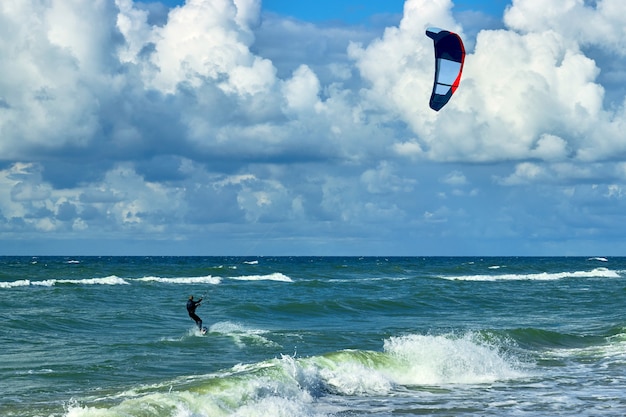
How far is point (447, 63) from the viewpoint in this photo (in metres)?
21.2

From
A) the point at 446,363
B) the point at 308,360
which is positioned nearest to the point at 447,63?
the point at 446,363

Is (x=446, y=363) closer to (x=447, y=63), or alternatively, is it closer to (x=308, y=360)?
(x=308, y=360)

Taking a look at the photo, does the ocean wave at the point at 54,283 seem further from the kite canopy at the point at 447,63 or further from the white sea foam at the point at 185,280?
the kite canopy at the point at 447,63

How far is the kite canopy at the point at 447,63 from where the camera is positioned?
2075 centimetres

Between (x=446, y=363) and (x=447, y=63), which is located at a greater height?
(x=447, y=63)

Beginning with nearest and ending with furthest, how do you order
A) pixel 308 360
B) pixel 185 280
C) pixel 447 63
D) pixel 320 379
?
1. pixel 320 379
2. pixel 308 360
3. pixel 447 63
4. pixel 185 280

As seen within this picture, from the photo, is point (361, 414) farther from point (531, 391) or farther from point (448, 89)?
point (448, 89)

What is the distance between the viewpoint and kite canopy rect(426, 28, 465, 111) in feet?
68.1

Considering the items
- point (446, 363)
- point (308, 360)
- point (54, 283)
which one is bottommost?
point (446, 363)

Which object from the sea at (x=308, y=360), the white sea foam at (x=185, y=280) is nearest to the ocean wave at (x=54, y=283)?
the white sea foam at (x=185, y=280)

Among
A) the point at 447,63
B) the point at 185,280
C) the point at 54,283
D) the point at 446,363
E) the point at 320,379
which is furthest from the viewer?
the point at 185,280

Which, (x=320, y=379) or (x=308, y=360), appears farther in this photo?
(x=308, y=360)

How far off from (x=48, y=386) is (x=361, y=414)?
235 inches

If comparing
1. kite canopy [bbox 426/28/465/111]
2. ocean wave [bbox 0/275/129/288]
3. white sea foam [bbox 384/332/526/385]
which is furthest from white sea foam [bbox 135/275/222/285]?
white sea foam [bbox 384/332/526/385]
